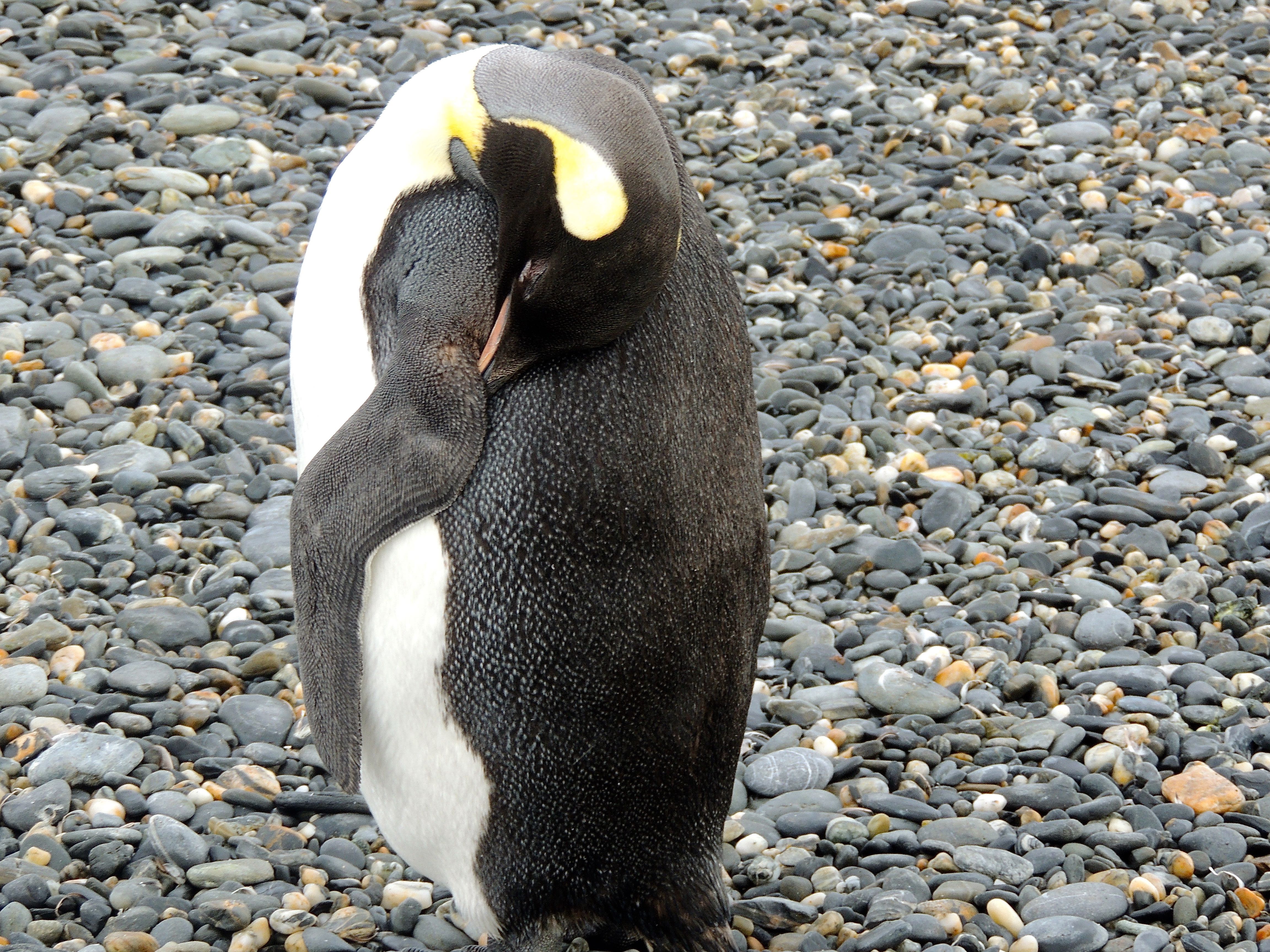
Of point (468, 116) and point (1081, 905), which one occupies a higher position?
point (468, 116)

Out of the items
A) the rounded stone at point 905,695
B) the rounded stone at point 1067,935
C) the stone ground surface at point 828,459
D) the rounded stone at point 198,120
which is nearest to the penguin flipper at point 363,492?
the stone ground surface at point 828,459

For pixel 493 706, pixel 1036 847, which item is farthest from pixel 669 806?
pixel 1036 847

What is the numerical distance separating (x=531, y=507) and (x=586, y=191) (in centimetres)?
41

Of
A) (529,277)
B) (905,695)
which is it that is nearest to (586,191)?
(529,277)

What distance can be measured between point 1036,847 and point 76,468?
213 centimetres

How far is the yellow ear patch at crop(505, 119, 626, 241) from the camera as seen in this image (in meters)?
1.62

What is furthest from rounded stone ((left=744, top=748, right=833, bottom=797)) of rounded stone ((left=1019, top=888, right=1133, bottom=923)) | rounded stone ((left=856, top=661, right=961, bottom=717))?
rounded stone ((left=1019, top=888, right=1133, bottom=923))

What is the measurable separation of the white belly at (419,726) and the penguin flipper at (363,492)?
0.04m

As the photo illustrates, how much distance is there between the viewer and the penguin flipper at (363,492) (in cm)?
178

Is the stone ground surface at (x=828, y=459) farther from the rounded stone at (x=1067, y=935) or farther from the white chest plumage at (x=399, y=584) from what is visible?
the white chest plumage at (x=399, y=584)

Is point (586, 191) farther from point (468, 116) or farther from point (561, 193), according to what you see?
point (468, 116)

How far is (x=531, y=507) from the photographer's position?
1812mm

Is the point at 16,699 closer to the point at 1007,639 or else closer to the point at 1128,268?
the point at 1007,639

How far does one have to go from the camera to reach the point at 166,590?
9.79ft
